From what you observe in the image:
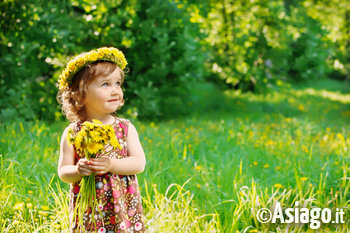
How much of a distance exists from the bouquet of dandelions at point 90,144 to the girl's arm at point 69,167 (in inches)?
1.9

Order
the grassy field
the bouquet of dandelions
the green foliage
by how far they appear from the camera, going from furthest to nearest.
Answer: the green foliage
the grassy field
the bouquet of dandelions

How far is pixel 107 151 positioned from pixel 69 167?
212 mm

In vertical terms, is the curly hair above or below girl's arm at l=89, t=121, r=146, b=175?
above

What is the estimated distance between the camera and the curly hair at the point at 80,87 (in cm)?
205

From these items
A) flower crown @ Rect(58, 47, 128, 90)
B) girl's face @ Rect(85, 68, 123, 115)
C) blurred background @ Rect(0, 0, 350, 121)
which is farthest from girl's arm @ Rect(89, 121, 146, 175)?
blurred background @ Rect(0, 0, 350, 121)

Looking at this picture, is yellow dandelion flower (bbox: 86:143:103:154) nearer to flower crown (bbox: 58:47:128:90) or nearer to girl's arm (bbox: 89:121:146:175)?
girl's arm (bbox: 89:121:146:175)

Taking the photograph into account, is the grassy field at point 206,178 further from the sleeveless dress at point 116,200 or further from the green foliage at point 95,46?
the green foliage at point 95,46

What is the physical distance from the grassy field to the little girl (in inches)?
25.1

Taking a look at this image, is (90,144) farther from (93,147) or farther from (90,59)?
(90,59)

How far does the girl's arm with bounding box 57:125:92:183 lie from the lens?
1.90 m

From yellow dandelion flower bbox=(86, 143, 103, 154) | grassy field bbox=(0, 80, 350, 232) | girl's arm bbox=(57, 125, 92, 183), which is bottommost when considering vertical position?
grassy field bbox=(0, 80, 350, 232)

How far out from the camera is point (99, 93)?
79.9 inches

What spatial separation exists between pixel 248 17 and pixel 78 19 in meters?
3.98

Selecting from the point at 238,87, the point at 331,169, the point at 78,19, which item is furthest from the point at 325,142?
the point at 238,87
